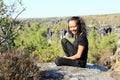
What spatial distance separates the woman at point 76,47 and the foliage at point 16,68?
1.19 meters

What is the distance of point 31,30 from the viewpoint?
56.8 metres

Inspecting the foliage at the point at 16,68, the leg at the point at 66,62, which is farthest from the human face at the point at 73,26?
the foliage at the point at 16,68

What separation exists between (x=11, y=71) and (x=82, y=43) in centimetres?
209

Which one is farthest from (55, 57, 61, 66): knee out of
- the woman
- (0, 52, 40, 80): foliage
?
(0, 52, 40, 80): foliage

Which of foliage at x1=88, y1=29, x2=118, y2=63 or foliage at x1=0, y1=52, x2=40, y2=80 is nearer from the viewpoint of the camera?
foliage at x1=0, y1=52, x2=40, y2=80

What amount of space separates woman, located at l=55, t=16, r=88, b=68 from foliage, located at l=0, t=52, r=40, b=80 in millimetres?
1188

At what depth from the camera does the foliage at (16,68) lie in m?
7.88

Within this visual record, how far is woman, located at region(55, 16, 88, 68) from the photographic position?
9.12 meters

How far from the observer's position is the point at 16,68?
8.08 metres

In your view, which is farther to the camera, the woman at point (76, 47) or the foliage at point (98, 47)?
the foliage at point (98, 47)

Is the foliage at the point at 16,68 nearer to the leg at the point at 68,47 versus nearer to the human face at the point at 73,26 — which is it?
the leg at the point at 68,47

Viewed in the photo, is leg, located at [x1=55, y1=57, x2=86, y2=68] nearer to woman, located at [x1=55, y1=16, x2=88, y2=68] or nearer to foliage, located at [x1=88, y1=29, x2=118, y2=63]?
woman, located at [x1=55, y1=16, x2=88, y2=68]

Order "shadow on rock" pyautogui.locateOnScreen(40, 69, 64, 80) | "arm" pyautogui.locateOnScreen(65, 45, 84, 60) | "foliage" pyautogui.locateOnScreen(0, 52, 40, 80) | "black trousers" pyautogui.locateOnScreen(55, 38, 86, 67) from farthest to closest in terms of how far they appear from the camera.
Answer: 1. "black trousers" pyautogui.locateOnScreen(55, 38, 86, 67)
2. "arm" pyautogui.locateOnScreen(65, 45, 84, 60)
3. "shadow on rock" pyautogui.locateOnScreen(40, 69, 64, 80)
4. "foliage" pyautogui.locateOnScreen(0, 52, 40, 80)

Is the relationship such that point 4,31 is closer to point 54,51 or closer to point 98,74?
point 54,51
